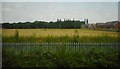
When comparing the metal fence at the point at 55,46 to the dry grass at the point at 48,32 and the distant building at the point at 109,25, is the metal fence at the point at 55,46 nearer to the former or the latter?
the dry grass at the point at 48,32

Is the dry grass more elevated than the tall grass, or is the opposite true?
the dry grass

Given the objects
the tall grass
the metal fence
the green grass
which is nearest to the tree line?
the tall grass

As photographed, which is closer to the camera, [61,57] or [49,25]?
[61,57]

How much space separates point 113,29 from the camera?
588 cm

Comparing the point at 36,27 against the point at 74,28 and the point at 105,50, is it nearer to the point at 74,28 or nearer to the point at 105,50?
the point at 74,28

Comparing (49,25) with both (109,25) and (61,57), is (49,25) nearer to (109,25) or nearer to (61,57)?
(61,57)

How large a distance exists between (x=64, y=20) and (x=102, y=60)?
1.70 meters

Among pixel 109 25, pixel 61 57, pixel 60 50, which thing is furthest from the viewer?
pixel 109 25

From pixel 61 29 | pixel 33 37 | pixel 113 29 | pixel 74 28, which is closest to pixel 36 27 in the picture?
pixel 33 37

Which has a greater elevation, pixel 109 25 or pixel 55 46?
pixel 109 25

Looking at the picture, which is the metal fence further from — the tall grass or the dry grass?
the dry grass

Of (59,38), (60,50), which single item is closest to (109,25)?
(59,38)

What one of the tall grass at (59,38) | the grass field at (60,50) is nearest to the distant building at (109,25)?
the grass field at (60,50)

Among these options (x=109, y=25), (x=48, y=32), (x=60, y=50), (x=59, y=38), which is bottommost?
(x=60, y=50)
